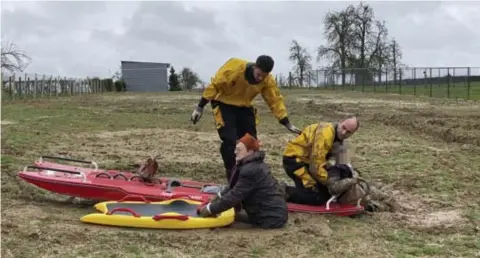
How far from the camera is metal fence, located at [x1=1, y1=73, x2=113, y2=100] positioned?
123 feet

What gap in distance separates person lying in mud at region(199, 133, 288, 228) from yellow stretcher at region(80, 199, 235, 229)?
13 centimetres

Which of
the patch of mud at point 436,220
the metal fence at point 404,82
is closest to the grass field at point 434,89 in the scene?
the metal fence at point 404,82

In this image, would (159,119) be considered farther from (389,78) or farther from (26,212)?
(389,78)

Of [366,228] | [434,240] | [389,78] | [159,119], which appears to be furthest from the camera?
[389,78]

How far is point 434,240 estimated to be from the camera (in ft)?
19.8

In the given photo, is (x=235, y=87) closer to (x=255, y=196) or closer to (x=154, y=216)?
(x=255, y=196)

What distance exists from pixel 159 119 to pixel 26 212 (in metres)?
14.0

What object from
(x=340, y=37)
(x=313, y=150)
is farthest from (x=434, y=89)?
(x=313, y=150)

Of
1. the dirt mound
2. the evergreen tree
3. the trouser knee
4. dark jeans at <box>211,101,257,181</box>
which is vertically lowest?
the dirt mound

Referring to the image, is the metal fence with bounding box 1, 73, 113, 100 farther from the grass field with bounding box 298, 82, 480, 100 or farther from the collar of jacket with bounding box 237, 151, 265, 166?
the collar of jacket with bounding box 237, 151, 265, 166

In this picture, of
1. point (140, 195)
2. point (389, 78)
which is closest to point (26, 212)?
point (140, 195)

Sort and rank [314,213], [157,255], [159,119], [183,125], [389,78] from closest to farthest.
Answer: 1. [157,255]
2. [314,213]
3. [183,125]
4. [159,119]
5. [389,78]

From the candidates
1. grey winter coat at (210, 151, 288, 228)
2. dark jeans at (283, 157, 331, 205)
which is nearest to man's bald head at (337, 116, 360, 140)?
dark jeans at (283, 157, 331, 205)

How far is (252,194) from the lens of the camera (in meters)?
6.33
